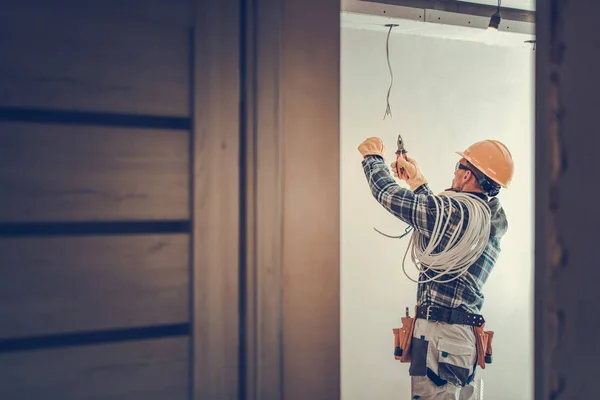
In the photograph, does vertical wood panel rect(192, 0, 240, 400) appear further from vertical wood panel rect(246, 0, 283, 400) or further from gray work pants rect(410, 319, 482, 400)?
gray work pants rect(410, 319, 482, 400)

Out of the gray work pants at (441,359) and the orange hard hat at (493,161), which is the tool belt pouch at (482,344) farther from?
the orange hard hat at (493,161)

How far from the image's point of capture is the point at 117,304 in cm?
115

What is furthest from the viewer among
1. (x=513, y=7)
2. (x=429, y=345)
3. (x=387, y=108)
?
(x=387, y=108)

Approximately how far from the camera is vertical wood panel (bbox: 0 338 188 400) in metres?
1.09

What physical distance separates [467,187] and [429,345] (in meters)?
0.83

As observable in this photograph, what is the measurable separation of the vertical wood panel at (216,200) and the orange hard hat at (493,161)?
81.9 inches

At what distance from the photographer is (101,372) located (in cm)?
114

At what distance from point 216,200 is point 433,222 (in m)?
1.82

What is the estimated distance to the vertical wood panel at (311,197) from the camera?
1284 mm

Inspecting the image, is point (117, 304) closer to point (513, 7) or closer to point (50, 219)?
point (50, 219)

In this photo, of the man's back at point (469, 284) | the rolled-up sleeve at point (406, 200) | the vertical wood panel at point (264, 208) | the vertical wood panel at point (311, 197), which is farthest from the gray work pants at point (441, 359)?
the vertical wood panel at point (264, 208)
